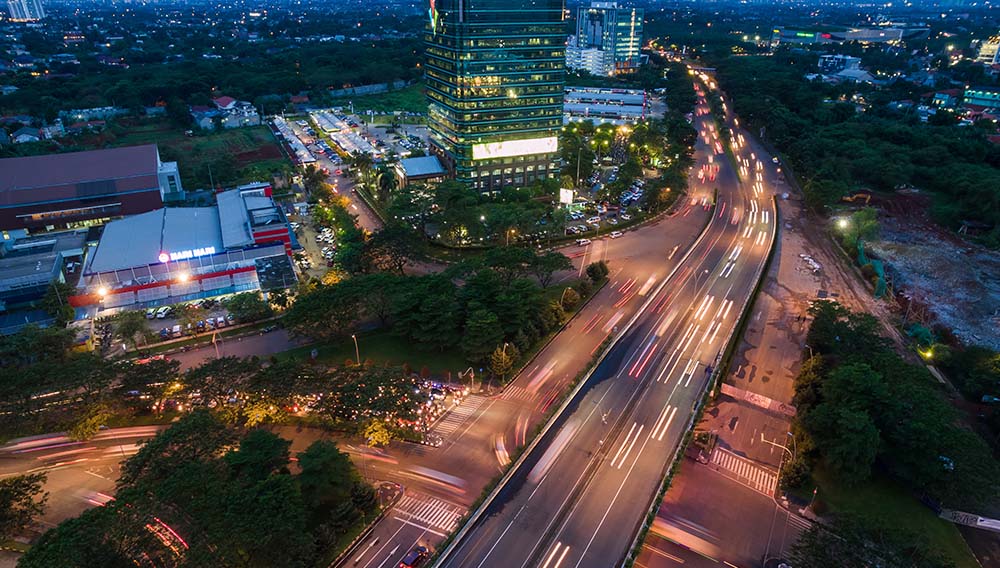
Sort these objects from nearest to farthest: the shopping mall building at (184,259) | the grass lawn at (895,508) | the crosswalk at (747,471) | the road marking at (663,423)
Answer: the grass lawn at (895,508) < the crosswalk at (747,471) < the road marking at (663,423) < the shopping mall building at (184,259)

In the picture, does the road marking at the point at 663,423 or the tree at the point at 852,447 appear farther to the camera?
the road marking at the point at 663,423

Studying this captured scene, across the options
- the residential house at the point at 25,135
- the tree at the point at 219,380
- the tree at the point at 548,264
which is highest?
the residential house at the point at 25,135

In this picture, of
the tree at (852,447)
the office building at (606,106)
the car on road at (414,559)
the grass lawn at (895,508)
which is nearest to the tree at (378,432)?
the car on road at (414,559)

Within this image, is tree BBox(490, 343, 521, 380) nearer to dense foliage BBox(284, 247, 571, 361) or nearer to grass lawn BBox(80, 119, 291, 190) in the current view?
dense foliage BBox(284, 247, 571, 361)

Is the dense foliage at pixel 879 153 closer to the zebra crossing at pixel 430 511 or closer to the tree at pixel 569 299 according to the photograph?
the tree at pixel 569 299

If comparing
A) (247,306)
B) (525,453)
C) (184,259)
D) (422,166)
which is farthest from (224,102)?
(525,453)
